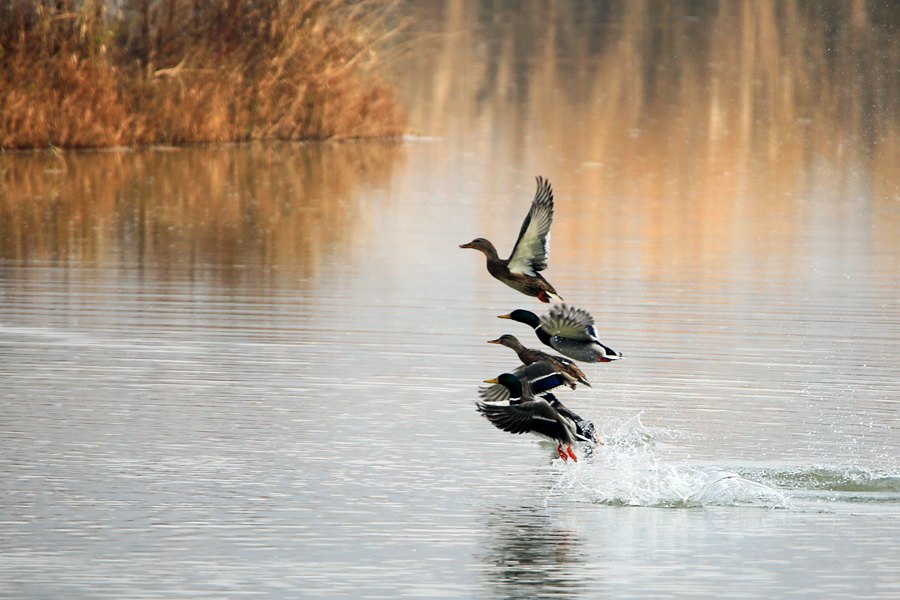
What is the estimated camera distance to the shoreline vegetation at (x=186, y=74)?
3809 cm

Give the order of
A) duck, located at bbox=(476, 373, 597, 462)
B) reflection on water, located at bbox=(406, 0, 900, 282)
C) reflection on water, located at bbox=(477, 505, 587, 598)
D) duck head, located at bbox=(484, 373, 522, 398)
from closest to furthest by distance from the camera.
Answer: reflection on water, located at bbox=(477, 505, 587, 598) → duck, located at bbox=(476, 373, 597, 462) → duck head, located at bbox=(484, 373, 522, 398) → reflection on water, located at bbox=(406, 0, 900, 282)

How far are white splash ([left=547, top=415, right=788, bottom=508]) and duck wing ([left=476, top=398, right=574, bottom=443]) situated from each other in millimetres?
453

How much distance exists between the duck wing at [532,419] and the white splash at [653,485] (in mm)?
453

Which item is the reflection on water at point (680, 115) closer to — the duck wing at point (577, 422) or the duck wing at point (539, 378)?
the duck wing at point (577, 422)

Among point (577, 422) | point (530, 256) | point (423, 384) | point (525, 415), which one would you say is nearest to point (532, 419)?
point (525, 415)

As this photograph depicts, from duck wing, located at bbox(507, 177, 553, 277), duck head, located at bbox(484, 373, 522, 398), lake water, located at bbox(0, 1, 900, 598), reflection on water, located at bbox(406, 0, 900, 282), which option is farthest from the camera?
reflection on water, located at bbox(406, 0, 900, 282)

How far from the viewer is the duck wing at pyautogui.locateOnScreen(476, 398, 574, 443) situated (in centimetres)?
1129

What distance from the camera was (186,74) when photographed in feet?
136

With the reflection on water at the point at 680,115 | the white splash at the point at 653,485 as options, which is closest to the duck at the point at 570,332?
the white splash at the point at 653,485

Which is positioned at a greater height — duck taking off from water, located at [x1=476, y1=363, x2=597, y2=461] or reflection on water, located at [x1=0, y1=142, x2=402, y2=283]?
Answer: reflection on water, located at [x1=0, y1=142, x2=402, y2=283]

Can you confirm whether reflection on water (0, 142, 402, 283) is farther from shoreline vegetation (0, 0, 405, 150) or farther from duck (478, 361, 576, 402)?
duck (478, 361, 576, 402)

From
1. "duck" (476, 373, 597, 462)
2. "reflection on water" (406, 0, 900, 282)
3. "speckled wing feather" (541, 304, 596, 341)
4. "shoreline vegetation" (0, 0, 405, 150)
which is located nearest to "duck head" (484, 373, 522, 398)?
"duck" (476, 373, 597, 462)

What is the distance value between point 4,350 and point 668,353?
5569mm

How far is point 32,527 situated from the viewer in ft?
34.2
